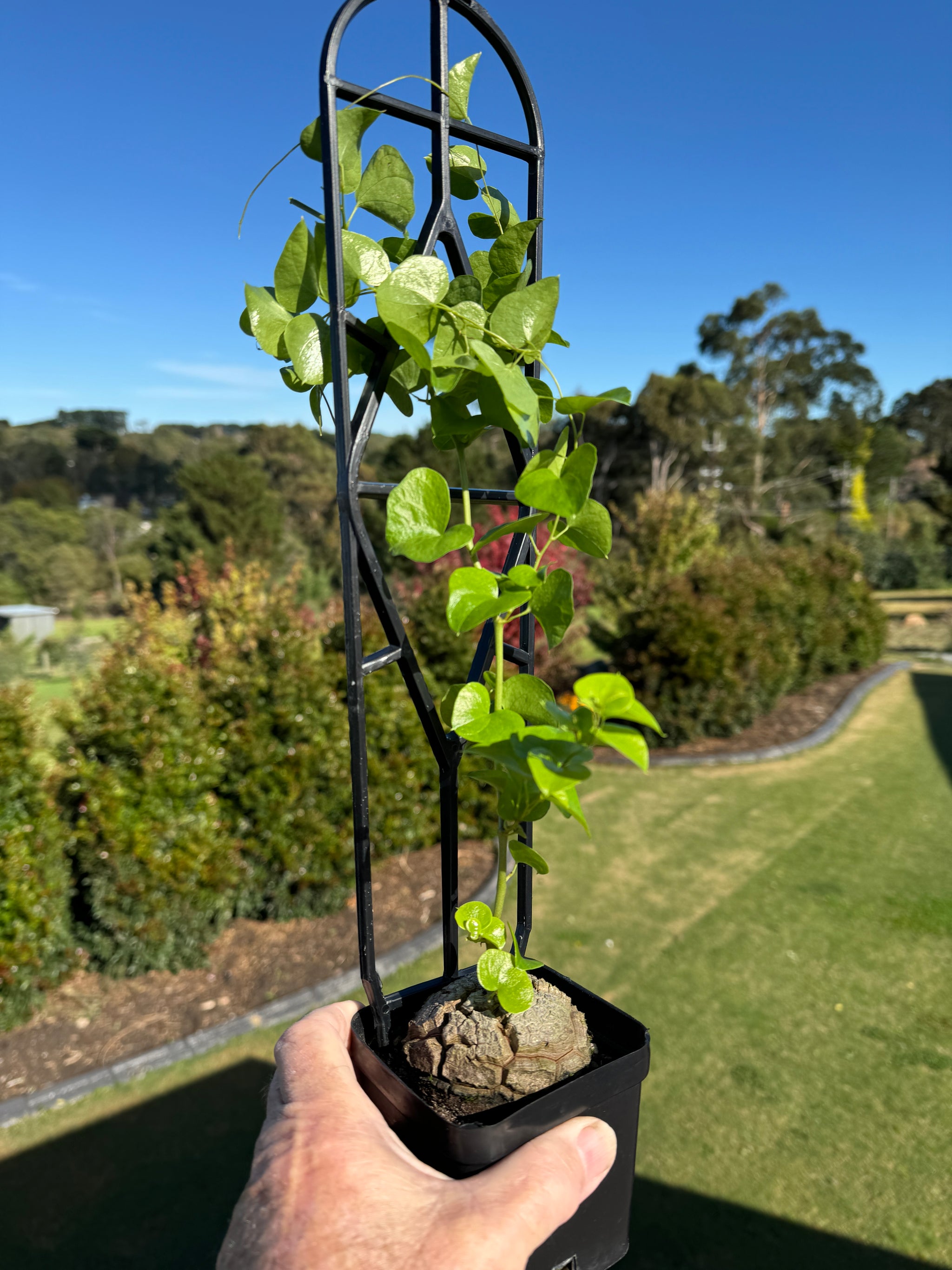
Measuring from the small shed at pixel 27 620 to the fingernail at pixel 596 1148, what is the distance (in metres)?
18.5

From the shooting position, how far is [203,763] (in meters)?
3.39

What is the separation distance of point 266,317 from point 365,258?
0.43 feet

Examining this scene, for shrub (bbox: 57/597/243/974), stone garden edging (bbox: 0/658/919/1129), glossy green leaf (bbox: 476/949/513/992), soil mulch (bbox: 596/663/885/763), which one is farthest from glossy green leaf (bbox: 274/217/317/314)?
soil mulch (bbox: 596/663/885/763)

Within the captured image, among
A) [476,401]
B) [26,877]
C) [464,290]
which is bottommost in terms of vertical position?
[26,877]

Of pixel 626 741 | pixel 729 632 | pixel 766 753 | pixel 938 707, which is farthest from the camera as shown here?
pixel 938 707

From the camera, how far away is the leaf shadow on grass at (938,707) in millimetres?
6316

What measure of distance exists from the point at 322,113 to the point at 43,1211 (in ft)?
9.54

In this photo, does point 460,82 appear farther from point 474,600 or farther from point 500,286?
point 474,600

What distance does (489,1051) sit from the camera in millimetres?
879

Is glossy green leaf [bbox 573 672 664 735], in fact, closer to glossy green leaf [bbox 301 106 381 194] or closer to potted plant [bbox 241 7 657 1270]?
potted plant [bbox 241 7 657 1270]

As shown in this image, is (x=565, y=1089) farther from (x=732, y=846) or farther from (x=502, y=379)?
(x=732, y=846)

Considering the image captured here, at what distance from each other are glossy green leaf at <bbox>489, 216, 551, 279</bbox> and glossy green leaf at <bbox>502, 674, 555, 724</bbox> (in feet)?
1.33

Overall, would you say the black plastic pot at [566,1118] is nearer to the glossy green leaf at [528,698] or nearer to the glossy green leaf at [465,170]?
the glossy green leaf at [528,698]

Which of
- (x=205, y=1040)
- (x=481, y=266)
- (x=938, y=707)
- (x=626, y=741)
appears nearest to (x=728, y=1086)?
(x=205, y=1040)
